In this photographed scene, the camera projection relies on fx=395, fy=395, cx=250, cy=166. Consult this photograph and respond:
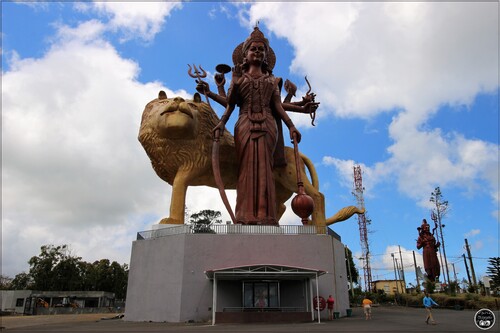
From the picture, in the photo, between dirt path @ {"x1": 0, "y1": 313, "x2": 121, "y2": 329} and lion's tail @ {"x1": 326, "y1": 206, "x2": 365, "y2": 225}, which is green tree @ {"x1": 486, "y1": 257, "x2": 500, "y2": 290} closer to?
lion's tail @ {"x1": 326, "y1": 206, "x2": 365, "y2": 225}

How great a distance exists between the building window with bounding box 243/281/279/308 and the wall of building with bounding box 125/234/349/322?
1.17 m

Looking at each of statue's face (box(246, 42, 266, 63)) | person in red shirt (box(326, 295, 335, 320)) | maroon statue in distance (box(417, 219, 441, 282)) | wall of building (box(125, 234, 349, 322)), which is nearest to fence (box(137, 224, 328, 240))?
wall of building (box(125, 234, 349, 322))

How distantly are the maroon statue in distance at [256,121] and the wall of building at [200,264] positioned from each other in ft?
4.91

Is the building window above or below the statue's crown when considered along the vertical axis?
below

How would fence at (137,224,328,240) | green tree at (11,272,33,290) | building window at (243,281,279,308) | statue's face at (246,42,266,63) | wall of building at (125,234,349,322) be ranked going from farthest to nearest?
green tree at (11,272,33,290) < statue's face at (246,42,266,63) < fence at (137,224,328,240) < wall of building at (125,234,349,322) < building window at (243,281,279,308)

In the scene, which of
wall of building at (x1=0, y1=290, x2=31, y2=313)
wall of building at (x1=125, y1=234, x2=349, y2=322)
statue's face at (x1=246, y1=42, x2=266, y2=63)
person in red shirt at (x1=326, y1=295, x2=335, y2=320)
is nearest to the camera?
wall of building at (x1=125, y1=234, x2=349, y2=322)

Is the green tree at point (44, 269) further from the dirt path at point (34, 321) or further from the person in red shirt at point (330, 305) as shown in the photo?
the person in red shirt at point (330, 305)

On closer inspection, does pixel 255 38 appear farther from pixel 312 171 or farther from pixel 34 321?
pixel 34 321

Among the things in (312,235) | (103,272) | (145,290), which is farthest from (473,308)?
(103,272)

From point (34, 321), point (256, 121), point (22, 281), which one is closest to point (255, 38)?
point (256, 121)

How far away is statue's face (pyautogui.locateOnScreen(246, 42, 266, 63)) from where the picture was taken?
18906 millimetres

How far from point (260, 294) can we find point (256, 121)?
759 centimetres

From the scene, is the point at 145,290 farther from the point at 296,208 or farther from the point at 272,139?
the point at 272,139

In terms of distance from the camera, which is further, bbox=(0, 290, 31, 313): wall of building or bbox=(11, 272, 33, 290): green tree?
bbox=(11, 272, 33, 290): green tree
